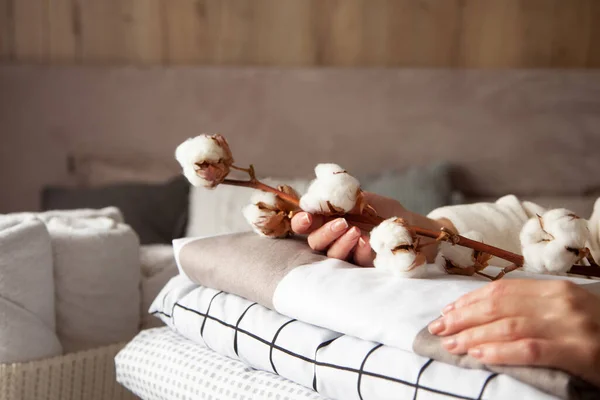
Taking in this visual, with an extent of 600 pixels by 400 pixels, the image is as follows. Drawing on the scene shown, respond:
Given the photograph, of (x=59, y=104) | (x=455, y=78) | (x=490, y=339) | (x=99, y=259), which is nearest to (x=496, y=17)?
(x=455, y=78)

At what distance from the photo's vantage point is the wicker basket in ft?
3.70

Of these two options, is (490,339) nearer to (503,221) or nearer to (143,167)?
(503,221)

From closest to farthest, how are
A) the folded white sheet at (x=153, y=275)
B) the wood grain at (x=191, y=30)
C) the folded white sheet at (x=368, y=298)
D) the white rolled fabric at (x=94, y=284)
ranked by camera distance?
1. the folded white sheet at (x=368, y=298)
2. the white rolled fabric at (x=94, y=284)
3. the folded white sheet at (x=153, y=275)
4. the wood grain at (x=191, y=30)

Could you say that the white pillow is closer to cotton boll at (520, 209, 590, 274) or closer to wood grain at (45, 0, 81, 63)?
wood grain at (45, 0, 81, 63)

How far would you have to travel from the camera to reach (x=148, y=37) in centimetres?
275

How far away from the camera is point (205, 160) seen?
0.78 metres

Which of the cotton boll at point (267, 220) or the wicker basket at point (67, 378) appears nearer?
the cotton boll at point (267, 220)

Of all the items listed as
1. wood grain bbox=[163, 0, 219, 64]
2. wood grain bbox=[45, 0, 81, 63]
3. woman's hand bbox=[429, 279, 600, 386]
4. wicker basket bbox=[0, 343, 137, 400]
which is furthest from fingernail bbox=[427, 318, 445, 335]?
wood grain bbox=[45, 0, 81, 63]

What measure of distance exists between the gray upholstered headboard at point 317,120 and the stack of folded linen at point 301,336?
145cm

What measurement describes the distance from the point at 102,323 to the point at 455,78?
1462 millimetres

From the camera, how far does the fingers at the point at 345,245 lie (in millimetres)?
864

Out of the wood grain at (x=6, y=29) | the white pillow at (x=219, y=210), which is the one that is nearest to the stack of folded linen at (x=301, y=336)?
the white pillow at (x=219, y=210)

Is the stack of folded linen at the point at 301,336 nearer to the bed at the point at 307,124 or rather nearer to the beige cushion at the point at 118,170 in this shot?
the bed at the point at 307,124

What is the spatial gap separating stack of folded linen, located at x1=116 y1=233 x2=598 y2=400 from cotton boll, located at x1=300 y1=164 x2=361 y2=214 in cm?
7
